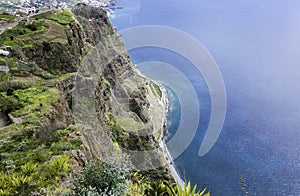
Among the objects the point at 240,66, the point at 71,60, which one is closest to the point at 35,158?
the point at 71,60

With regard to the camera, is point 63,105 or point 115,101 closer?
point 63,105

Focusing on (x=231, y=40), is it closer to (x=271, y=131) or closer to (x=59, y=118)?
(x=271, y=131)

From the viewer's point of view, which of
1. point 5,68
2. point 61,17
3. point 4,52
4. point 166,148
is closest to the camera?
point 5,68

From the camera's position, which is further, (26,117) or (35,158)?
(26,117)

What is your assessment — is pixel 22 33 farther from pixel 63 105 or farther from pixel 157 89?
pixel 157 89

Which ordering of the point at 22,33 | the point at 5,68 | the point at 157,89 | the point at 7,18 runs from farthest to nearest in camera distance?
1. the point at 157,89
2. the point at 7,18
3. the point at 22,33
4. the point at 5,68

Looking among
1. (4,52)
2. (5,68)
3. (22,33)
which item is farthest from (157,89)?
(5,68)

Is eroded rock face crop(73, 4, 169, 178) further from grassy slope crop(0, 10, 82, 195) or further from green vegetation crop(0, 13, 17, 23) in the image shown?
green vegetation crop(0, 13, 17, 23)
